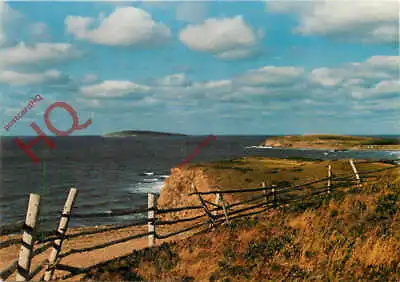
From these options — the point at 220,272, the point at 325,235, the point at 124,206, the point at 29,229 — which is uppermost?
the point at 29,229

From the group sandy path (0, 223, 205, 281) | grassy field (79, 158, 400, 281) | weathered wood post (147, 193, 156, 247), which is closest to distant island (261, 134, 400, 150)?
sandy path (0, 223, 205, 281)

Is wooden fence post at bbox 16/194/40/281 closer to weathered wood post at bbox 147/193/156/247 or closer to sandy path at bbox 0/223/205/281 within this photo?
sandy path at bbox 0/223/205/281

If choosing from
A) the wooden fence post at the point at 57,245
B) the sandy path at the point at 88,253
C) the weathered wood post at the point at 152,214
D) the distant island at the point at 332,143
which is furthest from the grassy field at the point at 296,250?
the distant island at the point at 332,143

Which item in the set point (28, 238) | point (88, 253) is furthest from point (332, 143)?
point (28, 238)

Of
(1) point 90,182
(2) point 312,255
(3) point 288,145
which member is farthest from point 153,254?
(3) point 288,145

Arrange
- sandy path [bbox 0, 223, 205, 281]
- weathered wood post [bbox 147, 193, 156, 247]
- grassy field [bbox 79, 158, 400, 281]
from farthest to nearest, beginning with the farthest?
1. sandy path [bbox 0, 223, 205, 281]
2. weathered wood post [bbox 147, 193, 156, 247]
3. grassy field [bbox 79, 158, 400, 281]

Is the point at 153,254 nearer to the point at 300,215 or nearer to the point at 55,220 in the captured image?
the point at 300,215

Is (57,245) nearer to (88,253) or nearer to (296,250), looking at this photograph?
(296,250)
